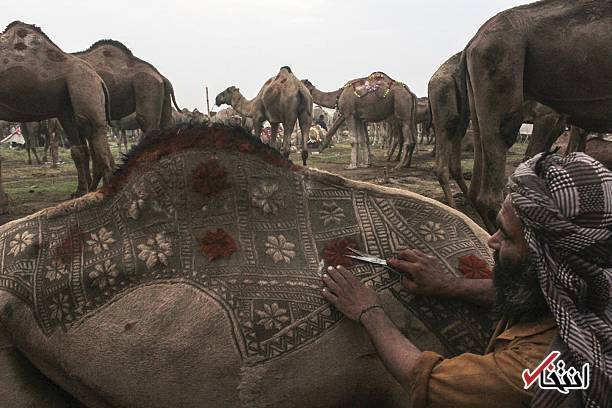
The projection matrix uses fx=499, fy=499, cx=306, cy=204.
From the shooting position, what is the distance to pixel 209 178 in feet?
6.10

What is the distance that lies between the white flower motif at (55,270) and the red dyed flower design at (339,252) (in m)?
0.95

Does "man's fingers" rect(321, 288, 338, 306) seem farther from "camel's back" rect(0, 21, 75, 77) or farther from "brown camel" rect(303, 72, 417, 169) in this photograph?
"brown camel" rect(303, 72, 417, 169)

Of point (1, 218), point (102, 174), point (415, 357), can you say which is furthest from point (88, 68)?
point (415, 357)

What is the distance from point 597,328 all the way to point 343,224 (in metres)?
0.97

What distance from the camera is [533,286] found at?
124cm

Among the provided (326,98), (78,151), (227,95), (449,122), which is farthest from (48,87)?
(227,95)

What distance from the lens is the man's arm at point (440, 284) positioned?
1.70 metres

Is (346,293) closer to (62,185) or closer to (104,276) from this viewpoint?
(104,276)

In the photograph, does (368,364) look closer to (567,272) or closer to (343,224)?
(343,224)

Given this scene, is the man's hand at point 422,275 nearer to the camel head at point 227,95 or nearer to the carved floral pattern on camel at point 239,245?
the carved floral pattern on camel at point 239,245

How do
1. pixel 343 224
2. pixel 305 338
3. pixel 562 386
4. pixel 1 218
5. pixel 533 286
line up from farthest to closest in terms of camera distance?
pixel 1 218
pixel 343 224
pixel 305 338
pixel 533 286
pixel 562 386

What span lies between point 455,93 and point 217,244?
531 cm

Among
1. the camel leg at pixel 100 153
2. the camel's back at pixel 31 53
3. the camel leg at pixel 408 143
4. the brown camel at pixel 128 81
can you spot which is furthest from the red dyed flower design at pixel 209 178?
the camel leg at pixel 408 143

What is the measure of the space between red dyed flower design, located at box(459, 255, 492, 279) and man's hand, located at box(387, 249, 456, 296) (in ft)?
0.38
